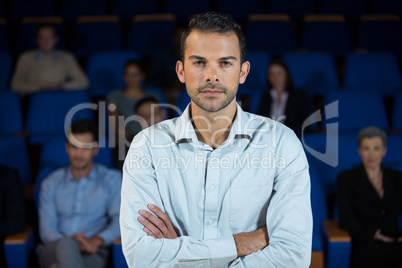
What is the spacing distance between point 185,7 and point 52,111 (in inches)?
58.5

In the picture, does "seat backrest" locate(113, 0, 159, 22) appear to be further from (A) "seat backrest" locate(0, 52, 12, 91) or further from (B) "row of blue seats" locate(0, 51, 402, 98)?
(A) "seat backrest" locate(0, 52, 12, 91)

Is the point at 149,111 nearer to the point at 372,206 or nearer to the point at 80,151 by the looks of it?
the point at 80,151

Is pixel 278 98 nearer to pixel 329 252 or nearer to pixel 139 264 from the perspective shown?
pixel 329 252

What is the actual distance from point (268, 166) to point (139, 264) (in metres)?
0.30

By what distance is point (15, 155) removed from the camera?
83.1 inches

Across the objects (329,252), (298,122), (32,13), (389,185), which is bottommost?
(329,252)

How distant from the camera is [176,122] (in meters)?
1.02

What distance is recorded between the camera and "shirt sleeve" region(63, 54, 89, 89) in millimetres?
2862

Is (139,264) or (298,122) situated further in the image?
(298,122)

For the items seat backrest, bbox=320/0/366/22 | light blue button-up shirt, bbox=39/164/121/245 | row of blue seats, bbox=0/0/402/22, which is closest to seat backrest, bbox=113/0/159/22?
row of blue seats, bbox=0/0/402/22

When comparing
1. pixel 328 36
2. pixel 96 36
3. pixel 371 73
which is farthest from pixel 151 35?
pixel 371 73

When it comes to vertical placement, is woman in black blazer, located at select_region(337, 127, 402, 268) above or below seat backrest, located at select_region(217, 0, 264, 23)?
below

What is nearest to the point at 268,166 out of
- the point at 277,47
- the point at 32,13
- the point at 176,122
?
the point at 176,122

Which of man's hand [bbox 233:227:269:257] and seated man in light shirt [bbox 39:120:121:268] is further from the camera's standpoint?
seated man in light shirt [bbox 39:120:121:268]
